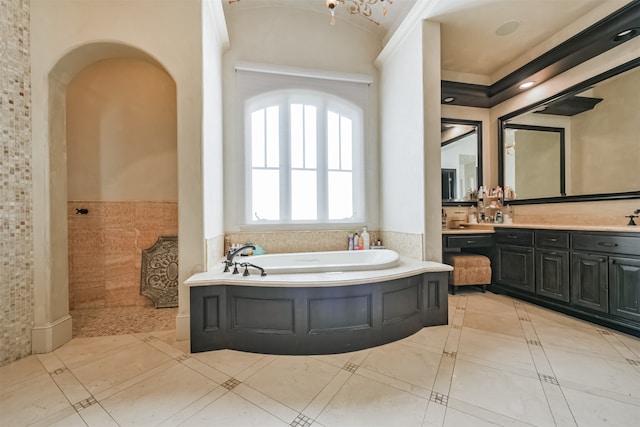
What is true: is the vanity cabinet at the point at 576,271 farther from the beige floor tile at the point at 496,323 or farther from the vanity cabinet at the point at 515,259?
the beige floor tile at the point at 496,323

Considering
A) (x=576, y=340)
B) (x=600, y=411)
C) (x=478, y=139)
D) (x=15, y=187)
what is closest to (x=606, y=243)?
(x=576, y=340)

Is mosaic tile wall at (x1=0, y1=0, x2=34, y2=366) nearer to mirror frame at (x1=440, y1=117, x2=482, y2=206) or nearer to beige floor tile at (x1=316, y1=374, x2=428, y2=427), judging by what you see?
beige floor tile at (x1=316, y1=374, x2=428, y2=427)

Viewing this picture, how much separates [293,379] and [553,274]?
2801 mm

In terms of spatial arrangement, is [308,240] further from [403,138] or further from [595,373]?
[595,373]

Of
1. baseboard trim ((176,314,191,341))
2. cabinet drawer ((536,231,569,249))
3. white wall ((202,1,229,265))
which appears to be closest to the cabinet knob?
cabinet drawer ((536,231,569,249))

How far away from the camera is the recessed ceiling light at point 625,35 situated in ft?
7.36

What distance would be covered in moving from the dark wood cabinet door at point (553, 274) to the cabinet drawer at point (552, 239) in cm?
6

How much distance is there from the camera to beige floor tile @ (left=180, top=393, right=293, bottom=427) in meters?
1.25

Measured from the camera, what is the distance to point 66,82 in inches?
84.7

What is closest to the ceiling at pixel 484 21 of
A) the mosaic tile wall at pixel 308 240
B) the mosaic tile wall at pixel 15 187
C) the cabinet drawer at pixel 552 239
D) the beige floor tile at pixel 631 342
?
the mosaic tile wall at pixel 15 187

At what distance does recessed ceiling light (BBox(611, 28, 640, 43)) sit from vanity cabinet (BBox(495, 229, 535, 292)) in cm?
192

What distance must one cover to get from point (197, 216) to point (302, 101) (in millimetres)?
1886

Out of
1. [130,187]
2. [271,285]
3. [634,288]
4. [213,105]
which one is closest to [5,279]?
[130,187]

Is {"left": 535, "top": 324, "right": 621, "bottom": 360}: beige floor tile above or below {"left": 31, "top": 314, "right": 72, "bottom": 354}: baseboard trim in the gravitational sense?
below
